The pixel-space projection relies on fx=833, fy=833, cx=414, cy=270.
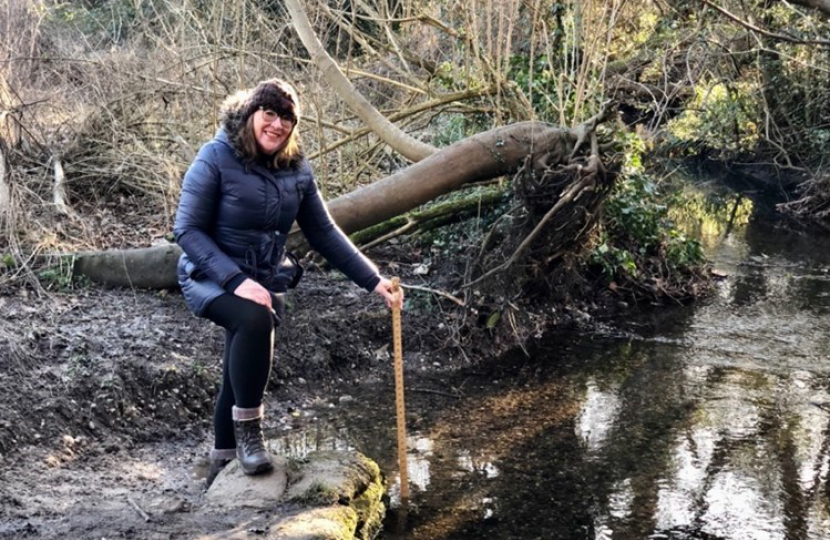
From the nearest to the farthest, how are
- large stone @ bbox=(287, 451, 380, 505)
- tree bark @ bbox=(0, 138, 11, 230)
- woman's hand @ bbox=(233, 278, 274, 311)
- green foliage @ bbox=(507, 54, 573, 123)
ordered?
woman's hand @ bbox=(233, 278, 274, 311) → large stone @ bbox=(287, 451, 380, 505) → tree bark @ bbox=(0, 138, 11, 230) → green foliage @ bbox=(507, 54, 573, 123)

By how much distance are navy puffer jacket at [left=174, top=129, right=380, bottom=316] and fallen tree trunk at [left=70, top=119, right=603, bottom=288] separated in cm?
296

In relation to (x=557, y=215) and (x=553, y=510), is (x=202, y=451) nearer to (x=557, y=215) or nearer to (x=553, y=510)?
(x=553, y=510)

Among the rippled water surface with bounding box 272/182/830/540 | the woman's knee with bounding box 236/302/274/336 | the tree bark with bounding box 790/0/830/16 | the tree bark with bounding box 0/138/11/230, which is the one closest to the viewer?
the woman's knee with bounding box 236/302/274/336

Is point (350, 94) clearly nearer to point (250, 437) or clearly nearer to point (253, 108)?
point (253, 108)

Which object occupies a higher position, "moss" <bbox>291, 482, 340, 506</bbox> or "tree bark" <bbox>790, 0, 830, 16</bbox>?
"tree bark" <bbox>790, 0, 830, 16</bbox>

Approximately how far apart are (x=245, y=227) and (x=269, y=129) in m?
0.47

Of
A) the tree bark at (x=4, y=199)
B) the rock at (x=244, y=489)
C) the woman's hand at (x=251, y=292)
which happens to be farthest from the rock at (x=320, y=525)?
the tree bark at (x=4, y=199)

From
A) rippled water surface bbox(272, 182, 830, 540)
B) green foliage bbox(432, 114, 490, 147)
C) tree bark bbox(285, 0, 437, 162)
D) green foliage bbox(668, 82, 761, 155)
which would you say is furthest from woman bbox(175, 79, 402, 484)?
green foliage bbox(668, 82, 761, 155)

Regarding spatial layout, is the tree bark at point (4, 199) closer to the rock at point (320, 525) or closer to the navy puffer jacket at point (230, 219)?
Answer: the navy puffer jacket at point (230, 219)

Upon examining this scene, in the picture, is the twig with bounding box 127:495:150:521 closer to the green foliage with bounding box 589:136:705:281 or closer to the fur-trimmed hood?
the fur-trimmed hood

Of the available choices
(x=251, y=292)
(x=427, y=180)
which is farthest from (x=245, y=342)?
(x=427, y=180)

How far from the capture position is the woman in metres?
3.78

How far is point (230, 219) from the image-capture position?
12.6 feet

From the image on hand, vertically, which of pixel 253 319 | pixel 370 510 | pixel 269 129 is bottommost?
pixel 370 510
